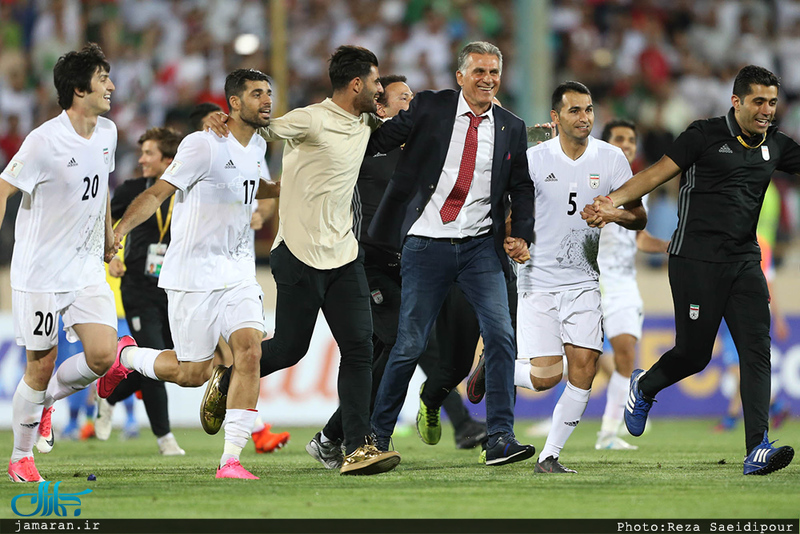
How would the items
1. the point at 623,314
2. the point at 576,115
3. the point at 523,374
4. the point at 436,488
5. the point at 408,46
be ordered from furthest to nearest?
the point at 408,46 < the point at 623,314 < the point at 523,374 < the point at 576,115 < the point at 436,488

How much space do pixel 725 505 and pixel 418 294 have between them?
251 cm

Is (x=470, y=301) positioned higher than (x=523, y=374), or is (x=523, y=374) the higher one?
(x=470, y=301)

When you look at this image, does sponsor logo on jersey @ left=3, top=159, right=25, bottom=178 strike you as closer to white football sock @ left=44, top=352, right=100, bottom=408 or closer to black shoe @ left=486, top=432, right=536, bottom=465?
white football sock @ left=44, top=352, right=100, bottom=408

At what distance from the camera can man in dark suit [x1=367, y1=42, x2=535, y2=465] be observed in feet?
25.7

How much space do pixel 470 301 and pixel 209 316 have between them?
173 centimetres

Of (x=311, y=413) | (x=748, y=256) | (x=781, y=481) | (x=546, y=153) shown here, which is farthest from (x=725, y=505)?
(x=311, y=413)

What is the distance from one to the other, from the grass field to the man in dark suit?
71cm

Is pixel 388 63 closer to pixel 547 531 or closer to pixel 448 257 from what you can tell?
pixel 448 257

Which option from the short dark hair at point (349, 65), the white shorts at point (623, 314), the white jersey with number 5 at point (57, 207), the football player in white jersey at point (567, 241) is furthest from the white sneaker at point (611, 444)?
the white jersey with number 5 at point (57, 207)

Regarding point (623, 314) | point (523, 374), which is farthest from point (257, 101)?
point (623, 314)

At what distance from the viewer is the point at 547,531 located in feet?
17.8

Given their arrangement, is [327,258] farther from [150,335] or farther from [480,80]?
[150,335]

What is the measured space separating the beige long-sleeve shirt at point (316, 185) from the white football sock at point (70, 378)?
157cm

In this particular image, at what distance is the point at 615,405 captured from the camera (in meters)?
10.7
